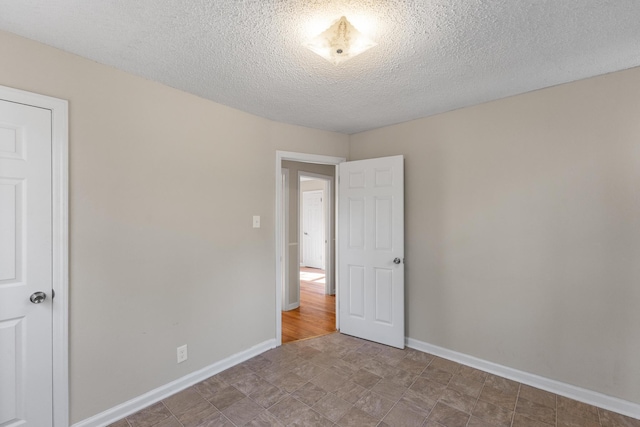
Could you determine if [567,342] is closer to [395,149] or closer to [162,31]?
[395,149]

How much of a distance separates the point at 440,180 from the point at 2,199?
321 centimetres

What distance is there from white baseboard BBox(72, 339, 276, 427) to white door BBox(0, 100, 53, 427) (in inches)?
10.9

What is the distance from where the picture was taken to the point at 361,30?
5.19ft

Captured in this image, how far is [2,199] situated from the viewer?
62.2 inches

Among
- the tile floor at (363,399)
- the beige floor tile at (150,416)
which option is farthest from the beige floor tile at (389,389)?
the beige floor tile at (150,416)

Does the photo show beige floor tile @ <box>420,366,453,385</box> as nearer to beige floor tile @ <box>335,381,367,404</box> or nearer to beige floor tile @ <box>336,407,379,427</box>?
beige floor tile @ <box>335,381,367,404</box>

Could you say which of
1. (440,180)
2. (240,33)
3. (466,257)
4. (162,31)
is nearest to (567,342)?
(466,257)

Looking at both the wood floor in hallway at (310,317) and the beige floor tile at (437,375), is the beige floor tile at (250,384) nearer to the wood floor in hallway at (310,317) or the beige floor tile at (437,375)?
the wood floor in hallway at (310,317)

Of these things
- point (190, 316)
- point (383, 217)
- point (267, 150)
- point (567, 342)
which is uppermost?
point (267, 150)

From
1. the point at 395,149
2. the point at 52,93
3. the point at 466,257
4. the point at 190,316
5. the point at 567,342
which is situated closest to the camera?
the point at 52,93

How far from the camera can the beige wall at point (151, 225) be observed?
6.06 ft

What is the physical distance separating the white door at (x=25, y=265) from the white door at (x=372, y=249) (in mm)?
2544

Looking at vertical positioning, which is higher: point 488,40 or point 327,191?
point 488,40

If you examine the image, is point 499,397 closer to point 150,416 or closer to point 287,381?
point 287,381
